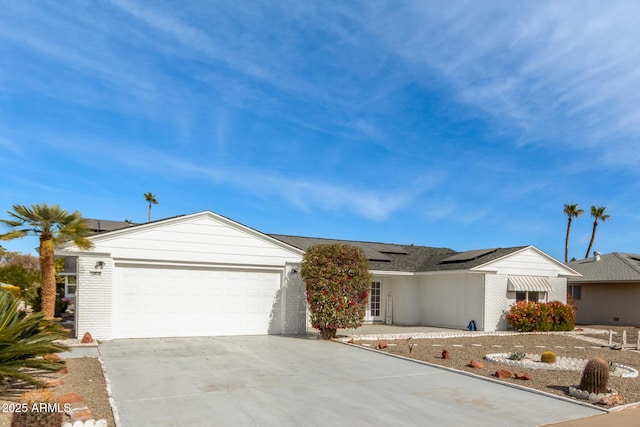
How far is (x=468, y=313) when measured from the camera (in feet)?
68.5

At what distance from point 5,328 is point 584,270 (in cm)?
3126

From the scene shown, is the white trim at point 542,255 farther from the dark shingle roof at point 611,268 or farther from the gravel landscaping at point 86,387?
the gravel landscaping at point 86,387

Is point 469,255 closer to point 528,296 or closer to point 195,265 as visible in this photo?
point 528,296

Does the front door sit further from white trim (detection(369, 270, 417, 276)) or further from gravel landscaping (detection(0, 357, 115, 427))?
gravel landscaping (detection(0, 357, 115, 427))

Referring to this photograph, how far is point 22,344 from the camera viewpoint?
24.1ft

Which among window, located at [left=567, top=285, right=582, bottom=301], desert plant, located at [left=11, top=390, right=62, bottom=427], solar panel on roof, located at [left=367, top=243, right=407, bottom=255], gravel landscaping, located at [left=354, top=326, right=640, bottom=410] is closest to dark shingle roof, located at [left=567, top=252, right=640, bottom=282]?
window, located at [left=567, top=285, right=582, bottom=301]

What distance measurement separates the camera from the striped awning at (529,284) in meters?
21.2

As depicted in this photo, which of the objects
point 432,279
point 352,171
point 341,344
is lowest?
point 341,344

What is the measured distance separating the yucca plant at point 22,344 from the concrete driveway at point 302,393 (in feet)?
4.24

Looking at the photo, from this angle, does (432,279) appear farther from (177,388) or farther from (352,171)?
(177,388)

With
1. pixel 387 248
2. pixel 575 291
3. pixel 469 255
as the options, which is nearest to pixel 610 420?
pixel 469 255

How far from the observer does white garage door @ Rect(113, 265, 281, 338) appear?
14492 millimetres

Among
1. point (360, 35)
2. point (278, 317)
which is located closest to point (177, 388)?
point (278, 317)

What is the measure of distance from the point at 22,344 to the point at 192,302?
8.04m
